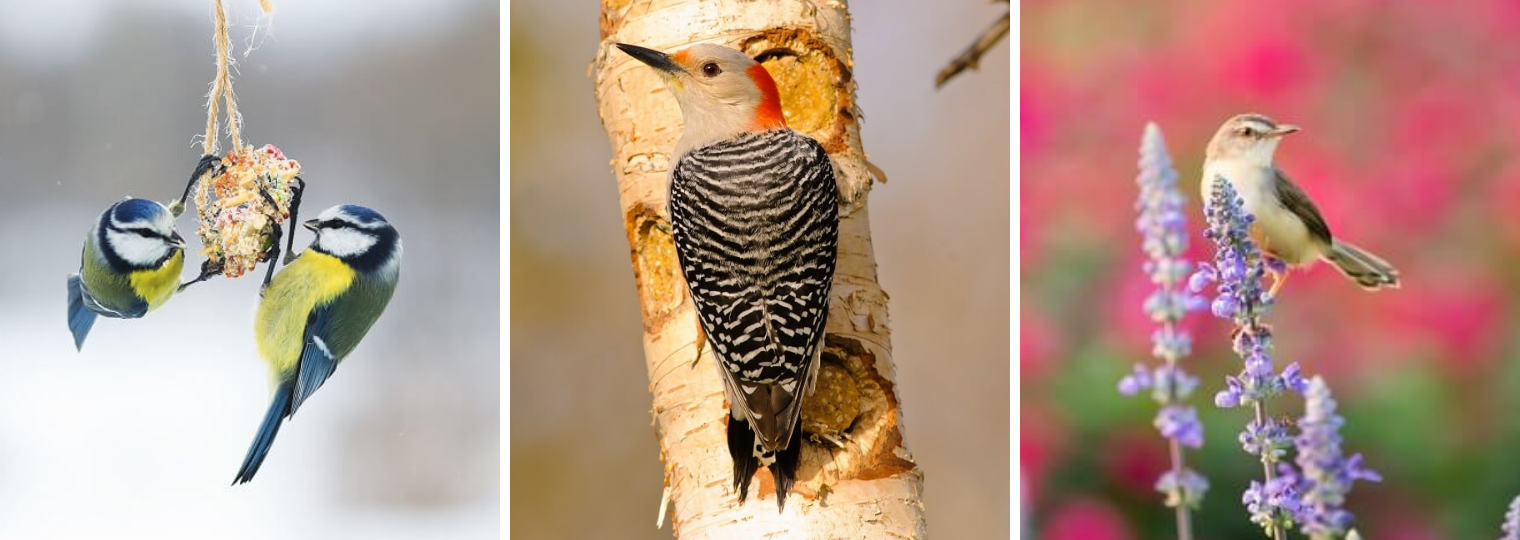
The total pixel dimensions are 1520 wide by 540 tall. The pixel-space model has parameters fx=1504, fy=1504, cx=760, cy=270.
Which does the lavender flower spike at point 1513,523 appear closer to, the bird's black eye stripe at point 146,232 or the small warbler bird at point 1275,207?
the small warbler bird at point 1275,207

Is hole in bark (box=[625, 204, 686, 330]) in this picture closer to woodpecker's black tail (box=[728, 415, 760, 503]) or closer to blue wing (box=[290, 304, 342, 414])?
woodpecker's black tail (box=[728, 415, 760, 503])

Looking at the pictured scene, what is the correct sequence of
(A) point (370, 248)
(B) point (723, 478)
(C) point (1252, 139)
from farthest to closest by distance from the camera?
(A) point (370, 248) < (C) point (1252, 139) < (B) point (723, 478)

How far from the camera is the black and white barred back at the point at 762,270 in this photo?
1.99 m

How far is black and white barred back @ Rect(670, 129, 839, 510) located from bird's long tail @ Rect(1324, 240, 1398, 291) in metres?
1.06

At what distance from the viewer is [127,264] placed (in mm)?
2867

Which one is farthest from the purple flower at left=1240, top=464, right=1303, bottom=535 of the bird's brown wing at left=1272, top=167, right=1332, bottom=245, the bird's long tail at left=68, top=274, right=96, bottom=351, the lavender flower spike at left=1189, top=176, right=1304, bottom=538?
the bird's long tail at left=68, top=274, right=96, bottom=351

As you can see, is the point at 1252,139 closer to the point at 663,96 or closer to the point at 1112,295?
the point at 1112,295

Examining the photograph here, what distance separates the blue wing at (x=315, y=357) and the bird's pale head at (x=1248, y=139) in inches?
67.3

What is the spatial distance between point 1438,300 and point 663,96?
1.43 meters

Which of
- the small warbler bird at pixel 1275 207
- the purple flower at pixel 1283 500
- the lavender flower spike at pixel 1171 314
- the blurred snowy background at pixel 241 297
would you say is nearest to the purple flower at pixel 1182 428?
the lavender flower spike at pixel 1171 314

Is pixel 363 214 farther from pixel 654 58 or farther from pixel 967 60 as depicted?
pixel 967 60

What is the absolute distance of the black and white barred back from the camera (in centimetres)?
199

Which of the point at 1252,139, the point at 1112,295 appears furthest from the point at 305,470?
the point at 1252,139

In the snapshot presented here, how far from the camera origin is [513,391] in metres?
4.10
